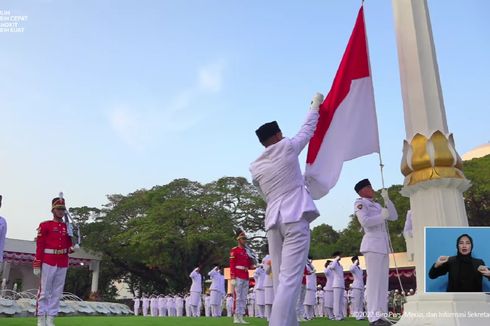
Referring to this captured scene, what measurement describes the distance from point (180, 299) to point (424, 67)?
992 inches

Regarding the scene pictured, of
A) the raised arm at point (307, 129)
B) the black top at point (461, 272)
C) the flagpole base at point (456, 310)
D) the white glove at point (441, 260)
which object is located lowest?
the flagpole base at point (456, 310)

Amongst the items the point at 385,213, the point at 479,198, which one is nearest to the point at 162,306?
the point at 479,198

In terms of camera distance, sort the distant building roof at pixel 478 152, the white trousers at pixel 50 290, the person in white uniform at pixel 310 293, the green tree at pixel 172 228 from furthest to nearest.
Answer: the distant building roof at pixel 478 152, the green tree at pixel 172 228, the person in white uniform at pixel 310 293, the white trousers at pixel 50 290

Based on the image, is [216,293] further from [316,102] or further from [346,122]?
[316,102]

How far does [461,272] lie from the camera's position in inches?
141

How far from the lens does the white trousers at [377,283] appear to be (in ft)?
20.2

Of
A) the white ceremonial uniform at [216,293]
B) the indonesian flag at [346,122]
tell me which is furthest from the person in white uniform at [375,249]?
the white ceremonial uniform at [216,293]

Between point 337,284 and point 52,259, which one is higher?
point 52,259

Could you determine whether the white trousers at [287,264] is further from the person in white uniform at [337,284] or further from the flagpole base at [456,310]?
the person in white uniform at [337,284]

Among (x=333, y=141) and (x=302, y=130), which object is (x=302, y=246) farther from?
(x=333, y=141)

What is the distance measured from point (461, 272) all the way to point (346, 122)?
2261mm

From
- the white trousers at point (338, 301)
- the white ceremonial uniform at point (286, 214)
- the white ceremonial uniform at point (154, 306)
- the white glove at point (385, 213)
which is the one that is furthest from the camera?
the white ceremonial uniform at point (154, 306)

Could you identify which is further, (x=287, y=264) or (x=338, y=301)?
(x=338, y=301)

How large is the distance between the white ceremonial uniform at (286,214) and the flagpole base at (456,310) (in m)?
1.09
